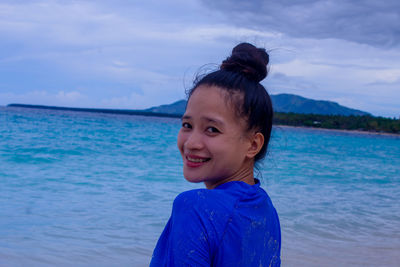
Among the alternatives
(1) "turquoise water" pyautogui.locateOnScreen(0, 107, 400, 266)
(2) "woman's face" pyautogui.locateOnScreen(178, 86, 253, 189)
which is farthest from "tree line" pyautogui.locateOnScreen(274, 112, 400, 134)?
(2) "woman's face" pyautogui.locateOnScreen(178, 86, 253, 189)

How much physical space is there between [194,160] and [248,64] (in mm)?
328

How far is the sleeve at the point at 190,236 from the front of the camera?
1.00 meters

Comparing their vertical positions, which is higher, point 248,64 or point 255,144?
point 248,64

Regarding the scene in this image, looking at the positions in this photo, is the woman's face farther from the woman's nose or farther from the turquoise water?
the turquoise water

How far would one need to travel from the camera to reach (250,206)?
1104 millimetres

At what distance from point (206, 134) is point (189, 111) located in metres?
0.08

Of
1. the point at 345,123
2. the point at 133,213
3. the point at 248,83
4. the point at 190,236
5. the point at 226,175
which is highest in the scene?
the point at 345,123

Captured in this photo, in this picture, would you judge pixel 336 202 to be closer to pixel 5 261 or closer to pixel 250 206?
pixel 5 261

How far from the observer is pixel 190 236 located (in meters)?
1.01

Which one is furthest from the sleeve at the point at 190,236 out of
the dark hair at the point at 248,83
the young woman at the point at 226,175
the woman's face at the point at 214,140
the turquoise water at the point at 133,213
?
the turquoise water at the point at 133,213

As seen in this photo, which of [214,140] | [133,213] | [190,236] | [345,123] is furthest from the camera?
[345,123]

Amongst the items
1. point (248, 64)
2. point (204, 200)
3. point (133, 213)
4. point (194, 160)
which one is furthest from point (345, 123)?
point (204, 200)

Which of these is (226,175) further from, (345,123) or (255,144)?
(345,123)

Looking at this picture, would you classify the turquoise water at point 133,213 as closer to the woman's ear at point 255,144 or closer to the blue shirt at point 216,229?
the woman's ear at point 255,144
